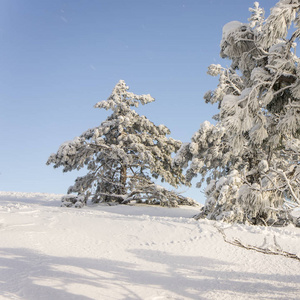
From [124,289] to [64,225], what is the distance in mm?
3531

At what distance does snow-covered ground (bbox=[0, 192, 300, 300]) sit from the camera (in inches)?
169

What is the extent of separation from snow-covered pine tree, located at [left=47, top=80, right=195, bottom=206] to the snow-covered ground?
814 centimetres

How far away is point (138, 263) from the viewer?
528 cm

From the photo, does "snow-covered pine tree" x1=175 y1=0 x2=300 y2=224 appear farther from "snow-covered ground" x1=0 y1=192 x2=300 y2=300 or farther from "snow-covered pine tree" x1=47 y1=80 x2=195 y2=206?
"snow-covered pine tree" x1=47 y1=80 x2=195 y2=206

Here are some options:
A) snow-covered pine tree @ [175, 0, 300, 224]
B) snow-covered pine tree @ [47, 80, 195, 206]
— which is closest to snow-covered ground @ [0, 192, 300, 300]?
snow-covered pine tree @ [175, 0, 300, 224]

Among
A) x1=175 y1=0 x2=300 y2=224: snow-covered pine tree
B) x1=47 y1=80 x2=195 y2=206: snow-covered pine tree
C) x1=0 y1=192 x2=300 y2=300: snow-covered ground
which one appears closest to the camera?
x1=0 y1=192 x2=300 y2=300: snow-covered ground

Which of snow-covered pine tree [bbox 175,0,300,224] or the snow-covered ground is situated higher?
snow-covered pine tree [bbox 175,0,300,224]

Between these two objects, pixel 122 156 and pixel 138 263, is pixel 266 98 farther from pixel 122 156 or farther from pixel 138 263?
pixel 122 156

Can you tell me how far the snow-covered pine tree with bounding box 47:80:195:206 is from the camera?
1584cm

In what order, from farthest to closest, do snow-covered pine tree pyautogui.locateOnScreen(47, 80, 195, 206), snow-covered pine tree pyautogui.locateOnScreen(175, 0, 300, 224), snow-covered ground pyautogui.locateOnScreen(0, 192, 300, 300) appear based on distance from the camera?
snow-covered pine tree pyautogui.locateOnScreen(47, 80, 195, 206), snow-covered pine tree pyautogui.locateOnScreen(175, 0, 300, 224), snow-covered ground pyautogui.locateOnScreen(0, 192, 300, 300)

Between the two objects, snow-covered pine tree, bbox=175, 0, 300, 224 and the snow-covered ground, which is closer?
the snow-covered ground

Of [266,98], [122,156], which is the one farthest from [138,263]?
[122,156]

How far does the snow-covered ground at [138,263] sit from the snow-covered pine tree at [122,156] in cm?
814

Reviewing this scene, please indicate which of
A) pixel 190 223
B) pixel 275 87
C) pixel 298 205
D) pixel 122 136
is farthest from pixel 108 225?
pixel 122 136
